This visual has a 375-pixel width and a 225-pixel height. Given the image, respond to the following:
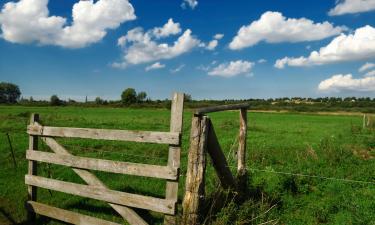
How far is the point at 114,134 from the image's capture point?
224 inches

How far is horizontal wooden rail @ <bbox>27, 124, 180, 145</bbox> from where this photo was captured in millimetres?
5250

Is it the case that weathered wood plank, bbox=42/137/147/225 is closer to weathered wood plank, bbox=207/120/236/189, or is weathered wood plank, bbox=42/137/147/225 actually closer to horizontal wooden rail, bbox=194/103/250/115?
weathered wood plank, bbox=207/120/236/189

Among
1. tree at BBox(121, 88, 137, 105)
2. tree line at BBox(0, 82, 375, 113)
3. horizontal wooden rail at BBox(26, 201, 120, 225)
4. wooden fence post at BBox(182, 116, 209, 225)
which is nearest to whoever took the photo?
wooden fence post at BBox(182, 116, 209, 225)

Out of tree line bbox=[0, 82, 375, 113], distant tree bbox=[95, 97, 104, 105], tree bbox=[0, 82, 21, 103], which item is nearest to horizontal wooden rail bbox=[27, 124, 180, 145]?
tree line bbox=[0, 82, 375, 113]

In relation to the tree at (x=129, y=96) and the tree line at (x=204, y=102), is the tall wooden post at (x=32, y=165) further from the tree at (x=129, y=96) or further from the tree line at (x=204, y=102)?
the tree at (x=129, y=96)

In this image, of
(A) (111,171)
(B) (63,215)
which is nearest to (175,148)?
(A) (111,171)

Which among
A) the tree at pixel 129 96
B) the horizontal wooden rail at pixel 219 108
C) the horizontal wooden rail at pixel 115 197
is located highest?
the tree at pixel 129 96

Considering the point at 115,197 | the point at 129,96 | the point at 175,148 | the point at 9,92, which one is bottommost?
the point at 115,197

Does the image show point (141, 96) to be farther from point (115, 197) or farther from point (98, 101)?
point (115, 197)

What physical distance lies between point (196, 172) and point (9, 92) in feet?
560

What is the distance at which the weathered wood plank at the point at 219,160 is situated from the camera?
5.58m

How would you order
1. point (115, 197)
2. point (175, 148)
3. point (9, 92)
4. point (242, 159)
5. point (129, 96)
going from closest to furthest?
point (175, 148), point (115, 197), point (242, 159), point (129, 96), point (9, 92)

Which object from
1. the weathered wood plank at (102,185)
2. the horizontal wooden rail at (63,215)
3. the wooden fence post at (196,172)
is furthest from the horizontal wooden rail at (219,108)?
the horizontal wooden rail at (63,215)

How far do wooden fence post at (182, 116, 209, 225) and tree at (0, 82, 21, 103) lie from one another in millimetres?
163706
